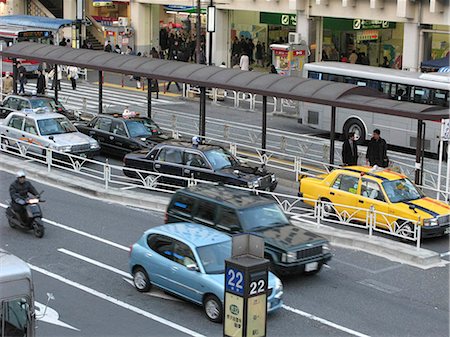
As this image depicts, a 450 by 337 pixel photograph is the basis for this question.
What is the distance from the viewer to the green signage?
5094 cm

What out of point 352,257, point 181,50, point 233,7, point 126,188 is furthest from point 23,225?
point 181,50

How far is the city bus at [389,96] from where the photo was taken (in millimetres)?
32688

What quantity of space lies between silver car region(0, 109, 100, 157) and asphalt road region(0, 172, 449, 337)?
21.4 ft

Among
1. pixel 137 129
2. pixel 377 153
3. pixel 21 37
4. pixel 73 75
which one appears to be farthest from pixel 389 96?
pixel 21 37

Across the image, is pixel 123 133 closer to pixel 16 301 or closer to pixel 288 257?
pixel 288 257

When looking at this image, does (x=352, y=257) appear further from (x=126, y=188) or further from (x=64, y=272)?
(x=126, y=188)

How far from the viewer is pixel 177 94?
154ft

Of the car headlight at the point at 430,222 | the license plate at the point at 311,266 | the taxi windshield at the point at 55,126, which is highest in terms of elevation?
the taxi windshield at the point at 55,126

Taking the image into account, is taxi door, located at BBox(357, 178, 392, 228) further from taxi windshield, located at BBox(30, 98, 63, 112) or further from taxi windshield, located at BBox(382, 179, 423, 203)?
taxi windshield, located at BBox(30, 98, 63, 112)

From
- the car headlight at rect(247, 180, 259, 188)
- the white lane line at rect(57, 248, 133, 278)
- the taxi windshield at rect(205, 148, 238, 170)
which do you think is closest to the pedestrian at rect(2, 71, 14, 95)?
the taxi windshield at rect(205, 148, 238, 170)

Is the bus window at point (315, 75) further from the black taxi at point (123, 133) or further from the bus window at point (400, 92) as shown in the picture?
the black taxi at point (123, 133)

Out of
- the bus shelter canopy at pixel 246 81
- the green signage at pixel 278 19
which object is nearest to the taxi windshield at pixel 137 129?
the bus shelter canopy at pixel 246 81

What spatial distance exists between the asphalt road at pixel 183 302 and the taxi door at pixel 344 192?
2.06 m

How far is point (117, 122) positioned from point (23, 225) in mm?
9023
